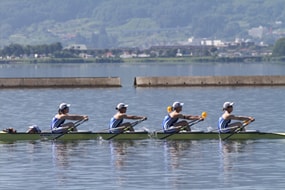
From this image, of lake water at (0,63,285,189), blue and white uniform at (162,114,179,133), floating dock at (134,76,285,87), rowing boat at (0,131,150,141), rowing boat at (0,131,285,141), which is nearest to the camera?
lake water at (0,63,285,189)

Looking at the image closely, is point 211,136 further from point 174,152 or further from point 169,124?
point 174,152

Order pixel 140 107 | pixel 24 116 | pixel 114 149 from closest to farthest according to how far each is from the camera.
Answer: pixel 114 149
pixel 24 116
pixel 140 107

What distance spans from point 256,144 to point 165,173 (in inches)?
477

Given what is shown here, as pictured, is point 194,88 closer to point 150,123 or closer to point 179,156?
point 150,123

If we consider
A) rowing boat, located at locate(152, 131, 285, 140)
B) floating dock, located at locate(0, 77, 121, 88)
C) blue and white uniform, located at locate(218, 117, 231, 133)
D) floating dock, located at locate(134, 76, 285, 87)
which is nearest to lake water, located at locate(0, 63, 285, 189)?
rowing boat, located at locate(152, 131, 285, 140)

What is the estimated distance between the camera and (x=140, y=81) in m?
139

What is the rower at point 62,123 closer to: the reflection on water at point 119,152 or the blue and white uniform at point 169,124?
the reflection on water at point 119,152

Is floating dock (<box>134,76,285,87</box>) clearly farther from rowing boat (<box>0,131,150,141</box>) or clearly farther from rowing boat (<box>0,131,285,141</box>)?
rowing boat (<box>0,131,150,141</box>)

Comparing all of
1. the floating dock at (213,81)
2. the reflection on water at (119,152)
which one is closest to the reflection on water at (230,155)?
the reflection on water at (119,152)

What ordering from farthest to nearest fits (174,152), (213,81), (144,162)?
(213,81)
(174,152)
(144,162)

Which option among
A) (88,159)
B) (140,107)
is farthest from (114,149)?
(140,107)

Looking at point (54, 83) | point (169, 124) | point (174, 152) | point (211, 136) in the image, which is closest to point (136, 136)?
point (169, 124)

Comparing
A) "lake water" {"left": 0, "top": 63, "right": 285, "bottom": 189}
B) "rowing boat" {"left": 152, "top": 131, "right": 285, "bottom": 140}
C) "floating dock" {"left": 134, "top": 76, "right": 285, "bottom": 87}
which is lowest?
"lake water" {"left": 0, "top": 63, "right": 285, "bottom": 189}

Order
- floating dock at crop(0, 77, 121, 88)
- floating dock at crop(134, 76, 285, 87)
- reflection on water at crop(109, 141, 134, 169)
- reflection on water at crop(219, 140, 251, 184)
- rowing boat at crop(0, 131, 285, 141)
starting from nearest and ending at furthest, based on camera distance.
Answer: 1. reflection on water at crop(219, 140, 251, 184)
2. reflection on water at crop(109, 141, 134, 169)
3. rowing boat at crop(0, 131, 285, 141)
4. floating dock at crop(134, 76, 285, 87)
5. floating dock at crop(0, 77, 121, 88)
